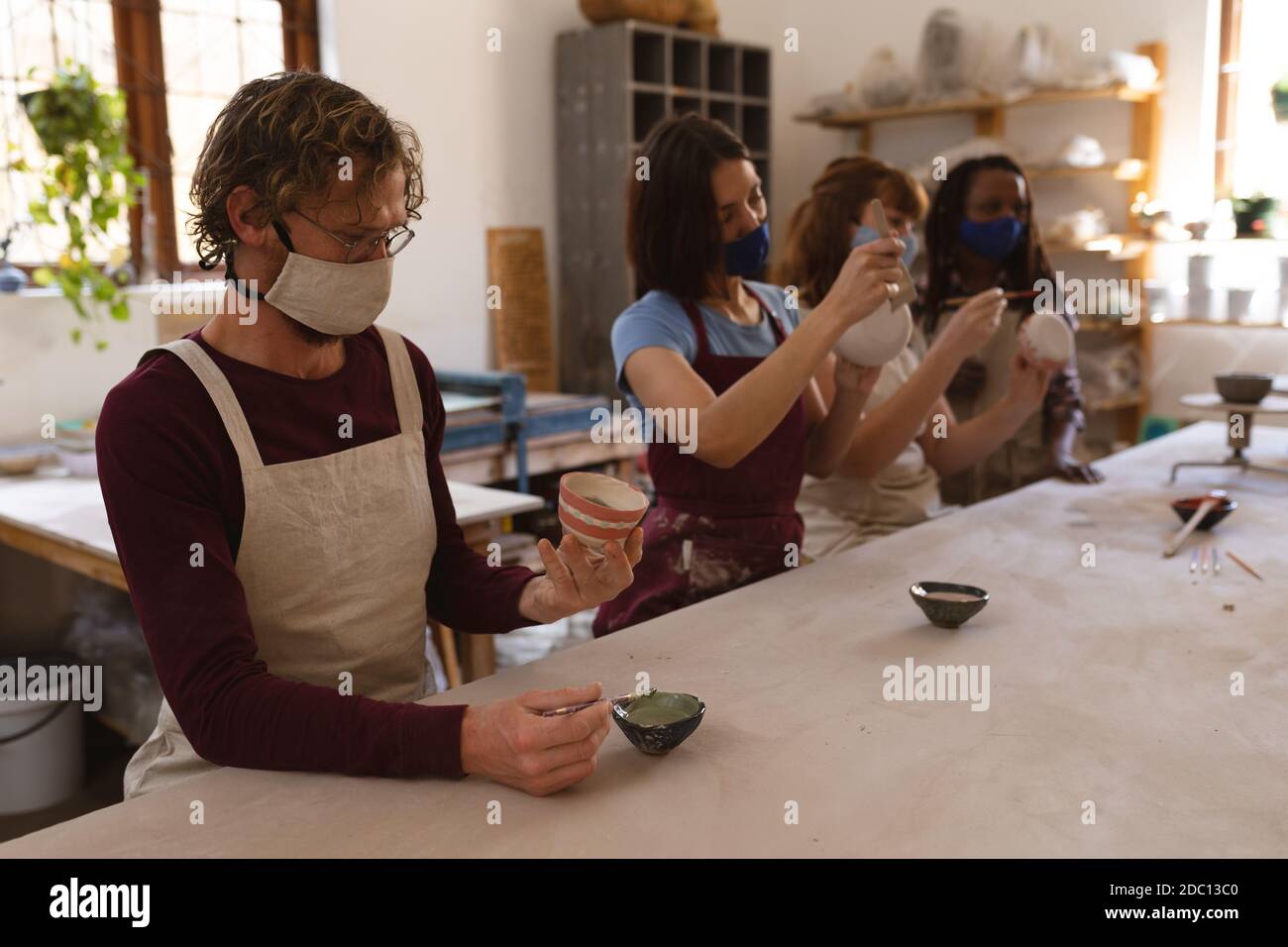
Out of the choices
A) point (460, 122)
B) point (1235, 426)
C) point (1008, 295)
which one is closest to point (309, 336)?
point (1008, 295)

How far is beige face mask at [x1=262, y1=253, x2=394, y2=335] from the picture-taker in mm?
1301

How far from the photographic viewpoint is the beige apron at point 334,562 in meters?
1.31

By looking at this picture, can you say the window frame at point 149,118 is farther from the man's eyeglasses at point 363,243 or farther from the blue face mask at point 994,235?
the man's eyeglasses at point 363,243

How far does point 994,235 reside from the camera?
9.64 feet

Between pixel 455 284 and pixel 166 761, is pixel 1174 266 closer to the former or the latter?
pixel 455 284

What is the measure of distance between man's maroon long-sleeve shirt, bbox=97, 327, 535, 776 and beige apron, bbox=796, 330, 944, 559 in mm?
1465

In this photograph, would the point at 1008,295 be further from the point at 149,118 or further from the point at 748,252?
the point at 149,118

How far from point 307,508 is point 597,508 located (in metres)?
0.36

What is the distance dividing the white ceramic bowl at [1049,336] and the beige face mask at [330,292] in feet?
5.10

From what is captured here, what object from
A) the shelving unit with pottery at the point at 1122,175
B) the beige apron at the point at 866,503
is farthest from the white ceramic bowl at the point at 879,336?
the shelving unit with pottery at the point at 1122,175

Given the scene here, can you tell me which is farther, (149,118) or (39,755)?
(149,118)

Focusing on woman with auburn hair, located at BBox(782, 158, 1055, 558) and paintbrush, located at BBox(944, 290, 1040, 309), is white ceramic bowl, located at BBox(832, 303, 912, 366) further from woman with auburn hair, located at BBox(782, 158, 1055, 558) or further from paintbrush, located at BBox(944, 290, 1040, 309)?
paintbrush, located at BBox(944, 290, 1040, 309)

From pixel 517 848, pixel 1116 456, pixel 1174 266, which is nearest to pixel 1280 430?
pixel 1116 456

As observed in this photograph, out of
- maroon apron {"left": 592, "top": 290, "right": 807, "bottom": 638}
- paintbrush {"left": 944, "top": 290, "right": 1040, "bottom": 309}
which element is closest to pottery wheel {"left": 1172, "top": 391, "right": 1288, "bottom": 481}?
paintbrush {"left": 944, "top": 290, "right": 1040, "bottom": 309}
